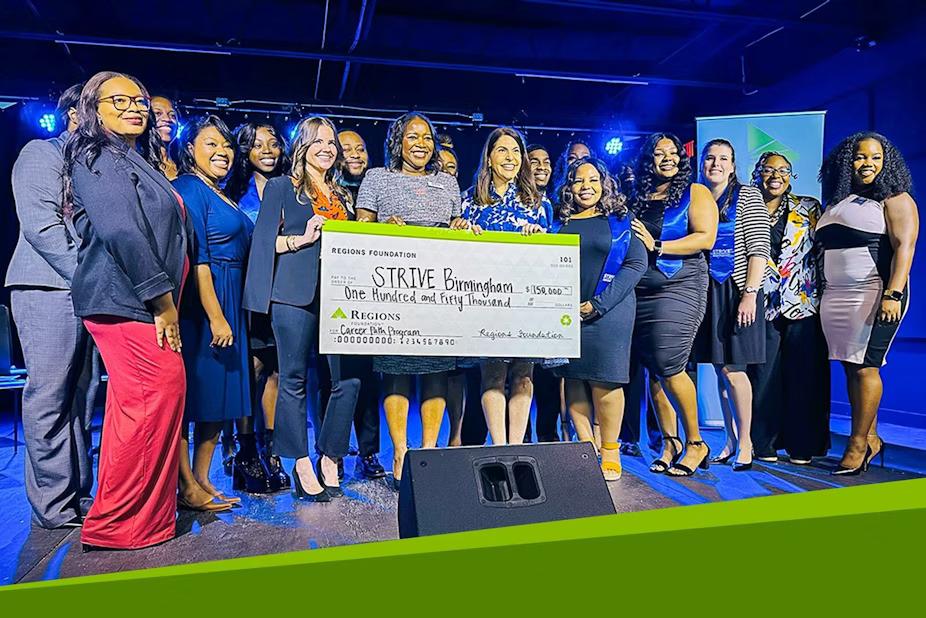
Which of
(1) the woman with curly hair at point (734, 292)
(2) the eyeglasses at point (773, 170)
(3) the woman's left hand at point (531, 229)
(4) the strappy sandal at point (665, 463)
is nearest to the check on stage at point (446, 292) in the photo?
(3) the woman's left hand at point (531, 229)

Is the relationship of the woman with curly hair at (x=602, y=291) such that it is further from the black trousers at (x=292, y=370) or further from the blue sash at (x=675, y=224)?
the black trousers at (x=292, y=370)

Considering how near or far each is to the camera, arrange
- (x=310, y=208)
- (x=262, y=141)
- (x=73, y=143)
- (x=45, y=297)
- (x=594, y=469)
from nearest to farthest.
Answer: (x=594, y=469)
(x=73, y=143)
(x=45, y=297)
(x=310, y=208)
(x=262, y=141)

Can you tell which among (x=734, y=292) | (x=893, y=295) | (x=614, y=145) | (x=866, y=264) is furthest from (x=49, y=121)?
(x=893, y=295)

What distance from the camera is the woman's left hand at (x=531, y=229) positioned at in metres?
3.07

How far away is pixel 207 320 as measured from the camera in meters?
2.78

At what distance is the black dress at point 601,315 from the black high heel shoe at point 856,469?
133cm

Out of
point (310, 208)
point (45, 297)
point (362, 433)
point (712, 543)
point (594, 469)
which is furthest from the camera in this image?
point (362, 433)

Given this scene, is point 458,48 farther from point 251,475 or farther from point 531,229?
point 251,475

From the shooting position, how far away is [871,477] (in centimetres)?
354

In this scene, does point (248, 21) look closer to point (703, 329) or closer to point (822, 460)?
point (703, 329)

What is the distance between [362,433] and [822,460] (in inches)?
105

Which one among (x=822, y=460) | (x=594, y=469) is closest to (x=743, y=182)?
(x=822, y=460)

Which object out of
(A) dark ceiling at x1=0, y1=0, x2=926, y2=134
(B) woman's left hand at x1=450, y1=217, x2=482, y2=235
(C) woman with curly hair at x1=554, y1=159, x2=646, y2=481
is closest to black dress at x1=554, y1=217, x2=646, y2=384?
(C) woman with curly hair at x1=554, y1=159, x2=646, y2=481

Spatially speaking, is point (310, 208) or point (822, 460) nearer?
point (310, 208)
